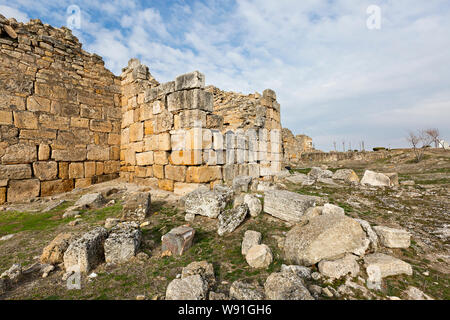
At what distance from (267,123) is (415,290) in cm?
666

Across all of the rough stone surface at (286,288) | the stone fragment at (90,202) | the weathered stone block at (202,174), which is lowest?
the rough stone surface at (286,288)

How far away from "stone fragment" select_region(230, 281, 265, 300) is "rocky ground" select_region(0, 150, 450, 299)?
10mm

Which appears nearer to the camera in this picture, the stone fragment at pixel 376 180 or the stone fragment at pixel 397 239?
the stone fragment at pixel 397 239

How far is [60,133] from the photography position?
5.96m

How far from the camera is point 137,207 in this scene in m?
3.75

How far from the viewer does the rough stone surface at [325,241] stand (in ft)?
7.33

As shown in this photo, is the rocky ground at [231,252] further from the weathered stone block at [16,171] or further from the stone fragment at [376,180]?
the stone fragment at [376,180]

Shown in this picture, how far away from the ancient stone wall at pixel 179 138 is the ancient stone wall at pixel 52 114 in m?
0.65

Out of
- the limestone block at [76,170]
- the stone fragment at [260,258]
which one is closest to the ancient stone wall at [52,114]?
the limestone block at [76,170]

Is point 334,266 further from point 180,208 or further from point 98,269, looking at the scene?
point 180,208

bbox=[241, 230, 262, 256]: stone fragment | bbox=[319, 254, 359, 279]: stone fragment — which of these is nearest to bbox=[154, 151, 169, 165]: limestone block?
bbox=[241, 230, 262, 256]: stone fragment

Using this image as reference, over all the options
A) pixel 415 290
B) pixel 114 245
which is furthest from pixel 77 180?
pixel 415 290

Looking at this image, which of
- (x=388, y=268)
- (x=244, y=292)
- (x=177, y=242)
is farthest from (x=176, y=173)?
(x=388, y=268)

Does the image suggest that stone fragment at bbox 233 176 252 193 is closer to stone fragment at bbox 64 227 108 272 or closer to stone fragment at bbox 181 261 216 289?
stone fragment at bbox 181 261 216 289
